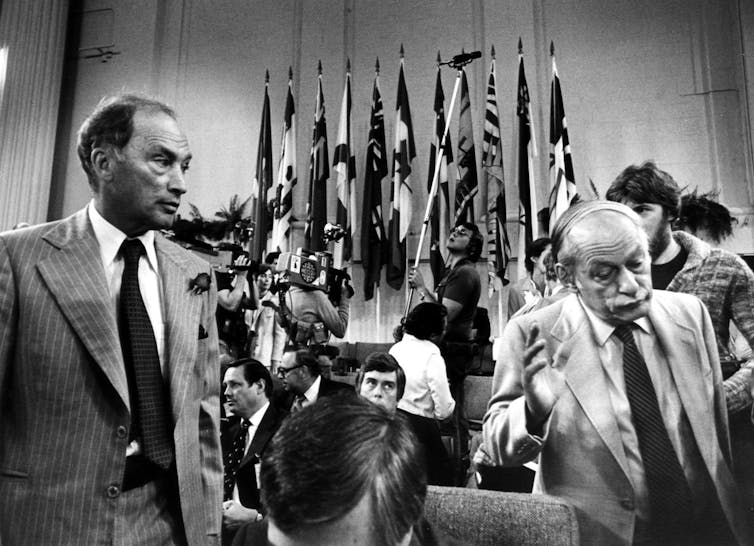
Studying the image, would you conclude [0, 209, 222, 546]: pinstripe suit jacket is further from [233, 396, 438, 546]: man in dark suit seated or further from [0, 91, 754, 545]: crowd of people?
[233, 396, 438, 546]: man in dark suit seated

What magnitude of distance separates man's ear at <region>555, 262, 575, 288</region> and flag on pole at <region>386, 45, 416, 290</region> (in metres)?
5.35

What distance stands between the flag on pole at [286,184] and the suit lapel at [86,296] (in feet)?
16.5

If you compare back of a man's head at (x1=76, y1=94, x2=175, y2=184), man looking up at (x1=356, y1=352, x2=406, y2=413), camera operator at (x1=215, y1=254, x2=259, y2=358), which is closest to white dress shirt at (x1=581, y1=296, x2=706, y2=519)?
back of a man's head at (x1=76, y1=94, x2=175, y2=184)

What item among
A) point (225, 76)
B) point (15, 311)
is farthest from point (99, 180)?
point (225, 76)

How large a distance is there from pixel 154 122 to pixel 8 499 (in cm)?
86

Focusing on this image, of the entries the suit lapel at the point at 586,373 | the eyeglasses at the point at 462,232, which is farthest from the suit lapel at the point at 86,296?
the eyeglasses at the point at 462,232

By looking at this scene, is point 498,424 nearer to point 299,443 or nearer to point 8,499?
point 299,443

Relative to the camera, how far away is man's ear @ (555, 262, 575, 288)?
136 centimetres

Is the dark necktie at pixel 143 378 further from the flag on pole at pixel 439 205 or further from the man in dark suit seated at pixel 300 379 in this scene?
the flag on pole at pixel 439 205

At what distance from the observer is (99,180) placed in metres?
1.44

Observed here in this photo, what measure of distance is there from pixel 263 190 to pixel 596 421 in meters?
6.18

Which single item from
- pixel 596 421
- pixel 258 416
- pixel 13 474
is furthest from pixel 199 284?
pixel 258 416

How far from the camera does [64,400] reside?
1.22 m

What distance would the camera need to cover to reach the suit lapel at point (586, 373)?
130 centimetres
